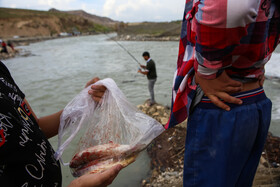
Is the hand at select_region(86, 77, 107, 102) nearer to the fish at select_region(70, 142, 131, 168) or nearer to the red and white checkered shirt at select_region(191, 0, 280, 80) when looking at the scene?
the fish at select_region(70, 142, 131, 168)

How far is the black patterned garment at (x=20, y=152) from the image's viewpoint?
0.65 meters

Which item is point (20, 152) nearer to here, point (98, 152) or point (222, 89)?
point (98, 152)

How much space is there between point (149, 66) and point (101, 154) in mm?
4111

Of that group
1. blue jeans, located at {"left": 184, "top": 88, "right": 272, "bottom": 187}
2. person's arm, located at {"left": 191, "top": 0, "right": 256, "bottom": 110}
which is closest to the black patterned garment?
blue jeans, located at {"left": 184, "top": 88, "right": 272, "bottom": 187}

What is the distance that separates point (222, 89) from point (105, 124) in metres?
0.81

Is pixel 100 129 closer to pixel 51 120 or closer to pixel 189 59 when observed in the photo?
pixel 51 120

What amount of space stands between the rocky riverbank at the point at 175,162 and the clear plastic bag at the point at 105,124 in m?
1.14

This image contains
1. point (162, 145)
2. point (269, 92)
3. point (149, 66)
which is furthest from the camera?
point (269, 92)

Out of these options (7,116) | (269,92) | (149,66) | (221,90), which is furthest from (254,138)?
(269,92)

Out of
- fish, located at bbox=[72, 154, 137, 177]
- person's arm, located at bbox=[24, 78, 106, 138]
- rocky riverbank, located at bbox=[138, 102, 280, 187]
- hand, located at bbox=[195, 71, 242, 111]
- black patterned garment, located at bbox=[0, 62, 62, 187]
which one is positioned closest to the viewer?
Answer: black patterned garment, located at bbox=[0, 62, 62, 187]

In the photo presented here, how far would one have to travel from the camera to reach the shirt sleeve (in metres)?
0.68

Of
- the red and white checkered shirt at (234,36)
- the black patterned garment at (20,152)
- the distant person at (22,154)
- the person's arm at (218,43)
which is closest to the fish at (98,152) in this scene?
the distant person at (22,154)

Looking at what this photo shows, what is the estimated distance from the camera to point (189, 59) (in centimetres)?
101

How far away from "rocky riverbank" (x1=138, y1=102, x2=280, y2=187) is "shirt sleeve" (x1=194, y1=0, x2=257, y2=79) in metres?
1.56
